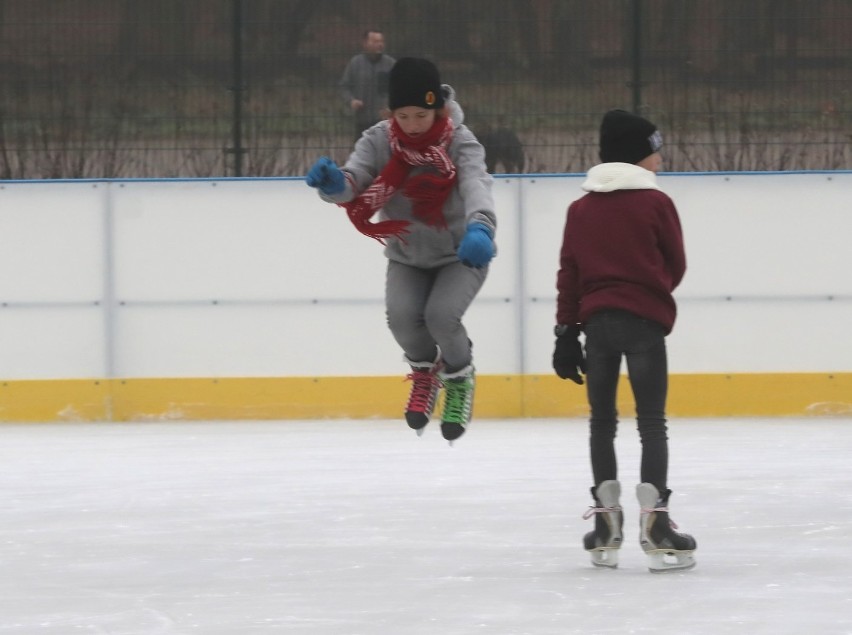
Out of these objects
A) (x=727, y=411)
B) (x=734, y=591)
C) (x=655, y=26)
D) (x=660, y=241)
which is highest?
(x=655, y=26)

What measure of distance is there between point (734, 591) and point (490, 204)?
5.62ft

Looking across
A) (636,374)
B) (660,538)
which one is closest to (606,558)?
(660,538)

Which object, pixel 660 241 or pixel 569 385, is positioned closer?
pixel 660 241

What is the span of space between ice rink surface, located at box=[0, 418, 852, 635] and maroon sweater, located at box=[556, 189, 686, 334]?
86 centimetres

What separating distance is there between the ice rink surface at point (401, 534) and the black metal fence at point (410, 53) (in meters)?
2.00

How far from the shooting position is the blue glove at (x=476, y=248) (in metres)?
5.81

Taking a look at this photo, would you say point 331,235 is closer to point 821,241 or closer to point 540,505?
point 821,241

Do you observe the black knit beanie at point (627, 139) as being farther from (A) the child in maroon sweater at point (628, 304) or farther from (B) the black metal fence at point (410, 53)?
(B) the black metal fence at point (410, 53)

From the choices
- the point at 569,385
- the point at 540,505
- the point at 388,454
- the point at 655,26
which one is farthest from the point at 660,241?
the point at 655,26

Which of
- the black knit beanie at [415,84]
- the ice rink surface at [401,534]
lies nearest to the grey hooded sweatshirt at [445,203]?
the black knit beanie at [415,84]

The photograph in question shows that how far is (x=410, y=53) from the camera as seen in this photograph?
430 inches

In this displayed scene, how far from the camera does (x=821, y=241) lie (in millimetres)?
10641

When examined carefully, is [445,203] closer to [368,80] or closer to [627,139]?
[627,139]

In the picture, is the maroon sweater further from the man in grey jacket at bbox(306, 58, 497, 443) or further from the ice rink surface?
the ice rink surface
